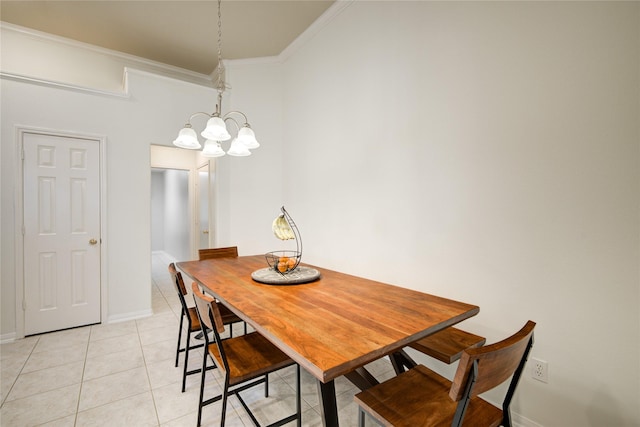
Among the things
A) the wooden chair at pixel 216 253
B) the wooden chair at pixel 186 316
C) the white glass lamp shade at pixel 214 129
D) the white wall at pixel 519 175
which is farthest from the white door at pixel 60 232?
the white wall at pixel 519 175

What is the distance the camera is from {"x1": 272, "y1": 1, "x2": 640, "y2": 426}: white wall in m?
1.36

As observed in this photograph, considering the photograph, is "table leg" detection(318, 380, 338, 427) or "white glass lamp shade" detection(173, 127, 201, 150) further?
"white glass lamp shade" detection(173, 127, 201, 150)

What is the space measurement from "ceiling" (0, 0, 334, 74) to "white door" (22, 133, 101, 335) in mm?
1427

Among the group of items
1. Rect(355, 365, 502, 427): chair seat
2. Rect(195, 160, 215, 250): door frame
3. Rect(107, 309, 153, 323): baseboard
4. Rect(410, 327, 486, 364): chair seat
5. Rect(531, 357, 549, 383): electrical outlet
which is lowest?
Rect(107, 309, 153, 323): baseboard

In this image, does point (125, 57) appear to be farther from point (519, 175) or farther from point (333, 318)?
point (519, 175)

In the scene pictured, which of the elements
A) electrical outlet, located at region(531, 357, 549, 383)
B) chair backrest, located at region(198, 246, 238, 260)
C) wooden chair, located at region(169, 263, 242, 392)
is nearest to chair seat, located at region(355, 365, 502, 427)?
electrical outlet, located at region(531, 357, 549, 383)

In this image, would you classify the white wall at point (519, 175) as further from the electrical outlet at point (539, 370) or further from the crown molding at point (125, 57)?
the crown molding at point (125, 57)

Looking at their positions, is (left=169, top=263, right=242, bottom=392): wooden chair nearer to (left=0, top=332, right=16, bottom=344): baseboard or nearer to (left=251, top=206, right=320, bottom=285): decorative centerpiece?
(left=251, top=206, right=320, bottom=285): decorative centerpiece

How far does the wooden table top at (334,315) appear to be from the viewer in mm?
1018

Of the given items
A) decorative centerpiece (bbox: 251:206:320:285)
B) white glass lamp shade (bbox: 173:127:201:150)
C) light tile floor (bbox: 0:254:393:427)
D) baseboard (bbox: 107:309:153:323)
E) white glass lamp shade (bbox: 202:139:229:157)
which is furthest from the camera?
baseboard (bbox: 107:309:153:323)

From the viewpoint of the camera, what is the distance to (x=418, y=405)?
1190 mm

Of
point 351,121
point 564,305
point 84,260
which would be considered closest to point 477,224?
point 564,305

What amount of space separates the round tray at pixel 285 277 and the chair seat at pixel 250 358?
36 cm

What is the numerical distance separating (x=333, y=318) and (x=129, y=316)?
10.5 ft
